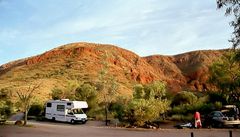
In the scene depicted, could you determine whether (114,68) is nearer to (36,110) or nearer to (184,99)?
(36,110)

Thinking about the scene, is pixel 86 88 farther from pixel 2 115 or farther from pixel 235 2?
pixel 235 2

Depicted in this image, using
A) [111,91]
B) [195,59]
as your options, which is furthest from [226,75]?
[195,59]

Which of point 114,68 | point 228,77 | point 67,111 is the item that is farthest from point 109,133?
point 114,68

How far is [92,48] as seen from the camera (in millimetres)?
124000

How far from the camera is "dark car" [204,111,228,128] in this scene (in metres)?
36.9

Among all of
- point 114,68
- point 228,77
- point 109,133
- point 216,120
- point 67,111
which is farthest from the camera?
point 114,68

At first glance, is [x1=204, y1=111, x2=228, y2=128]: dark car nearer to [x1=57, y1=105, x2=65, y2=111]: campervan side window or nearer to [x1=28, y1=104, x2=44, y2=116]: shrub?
[x1=57, y1=105, x2=65, y2=111]: campervan side window

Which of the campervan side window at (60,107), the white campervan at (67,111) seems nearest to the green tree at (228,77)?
the white campervan at (67,111)

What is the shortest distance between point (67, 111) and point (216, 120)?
17200mm

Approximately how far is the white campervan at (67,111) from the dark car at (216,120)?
46.1ft

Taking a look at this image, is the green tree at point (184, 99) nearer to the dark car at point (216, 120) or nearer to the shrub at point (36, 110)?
the dark car at point (216, 120)

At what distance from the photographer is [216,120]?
123 feet

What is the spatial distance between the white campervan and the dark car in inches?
554

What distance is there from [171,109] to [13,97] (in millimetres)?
34644
